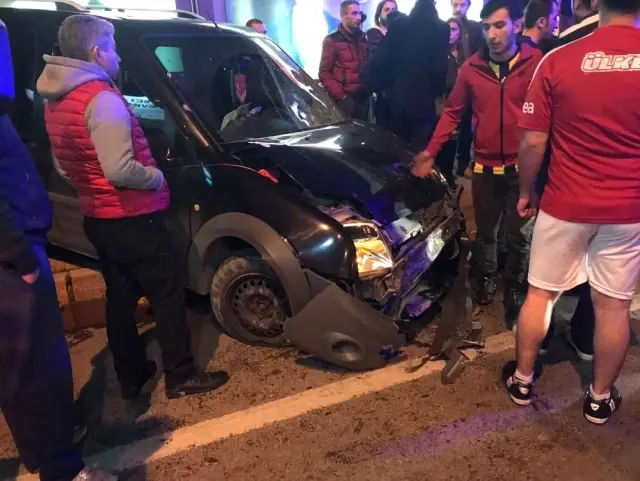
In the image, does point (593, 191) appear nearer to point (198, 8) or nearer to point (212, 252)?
point (212, 252)

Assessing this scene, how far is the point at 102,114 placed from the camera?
2412 millimetres

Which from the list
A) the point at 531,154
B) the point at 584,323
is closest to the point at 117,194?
the point at 531,154

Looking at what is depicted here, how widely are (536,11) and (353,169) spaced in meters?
1.93

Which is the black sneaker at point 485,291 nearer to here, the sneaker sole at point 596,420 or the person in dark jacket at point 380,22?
the sneaker sole at point 596,420

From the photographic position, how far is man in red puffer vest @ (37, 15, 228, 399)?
2.44 m

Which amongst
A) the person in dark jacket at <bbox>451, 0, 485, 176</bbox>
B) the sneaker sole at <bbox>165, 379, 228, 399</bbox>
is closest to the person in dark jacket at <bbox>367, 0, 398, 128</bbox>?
the person in dark jacket at <bbox>451, 0, 485, 176</bbox>

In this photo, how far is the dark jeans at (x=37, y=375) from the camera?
207 centimetres

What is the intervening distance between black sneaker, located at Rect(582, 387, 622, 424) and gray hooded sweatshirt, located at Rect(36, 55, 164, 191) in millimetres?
2440

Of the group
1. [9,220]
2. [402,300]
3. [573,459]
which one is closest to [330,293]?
[402,300]

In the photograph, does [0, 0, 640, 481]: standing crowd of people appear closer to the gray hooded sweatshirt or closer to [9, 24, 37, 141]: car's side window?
the gray hooded sweatshirt

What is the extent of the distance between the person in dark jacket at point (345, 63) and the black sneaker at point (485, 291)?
2754mm

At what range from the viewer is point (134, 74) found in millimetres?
3412

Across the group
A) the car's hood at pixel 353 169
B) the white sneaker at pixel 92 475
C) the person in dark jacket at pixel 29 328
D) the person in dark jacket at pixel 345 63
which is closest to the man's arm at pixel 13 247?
the person in dark jacket at pixel 29 328

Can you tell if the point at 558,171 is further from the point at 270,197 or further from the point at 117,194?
the point at 117,194
